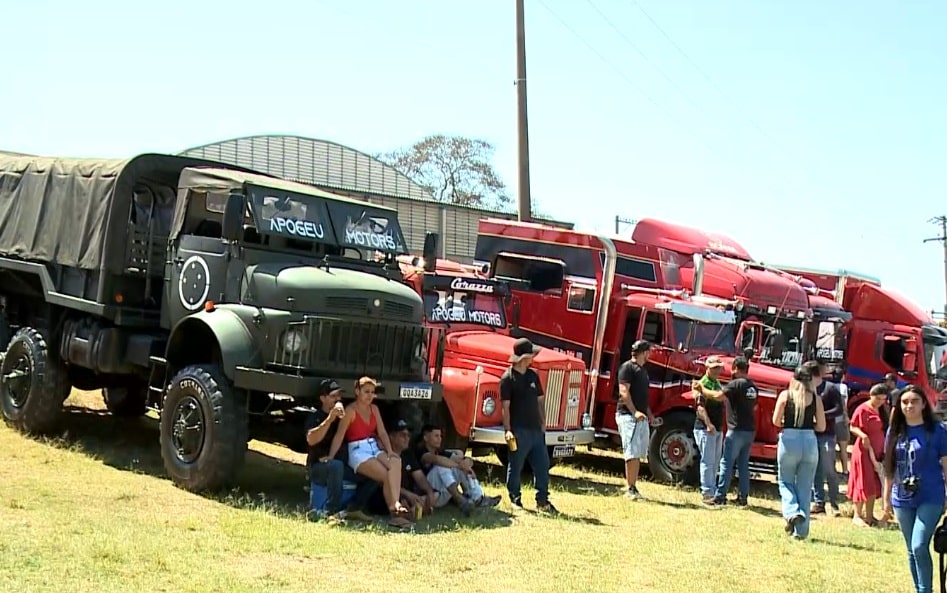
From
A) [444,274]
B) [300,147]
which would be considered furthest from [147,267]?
[300,147]

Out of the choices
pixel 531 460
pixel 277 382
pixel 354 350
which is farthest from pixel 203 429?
pixel 531 460

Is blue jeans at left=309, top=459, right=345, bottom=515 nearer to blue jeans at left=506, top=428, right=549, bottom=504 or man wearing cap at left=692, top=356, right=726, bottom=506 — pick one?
blue jeans at left=506, top=428, right=549, bottom=504

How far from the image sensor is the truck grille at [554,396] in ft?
41.0

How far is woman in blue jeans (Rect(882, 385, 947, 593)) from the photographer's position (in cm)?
701

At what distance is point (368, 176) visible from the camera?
114 ft

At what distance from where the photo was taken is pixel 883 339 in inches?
A: 774

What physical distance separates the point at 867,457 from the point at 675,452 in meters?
2.94

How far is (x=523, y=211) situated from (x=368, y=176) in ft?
54.5

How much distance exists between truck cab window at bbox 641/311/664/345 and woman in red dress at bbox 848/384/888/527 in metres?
3.24

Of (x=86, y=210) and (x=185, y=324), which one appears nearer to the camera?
(x=185, y=324)

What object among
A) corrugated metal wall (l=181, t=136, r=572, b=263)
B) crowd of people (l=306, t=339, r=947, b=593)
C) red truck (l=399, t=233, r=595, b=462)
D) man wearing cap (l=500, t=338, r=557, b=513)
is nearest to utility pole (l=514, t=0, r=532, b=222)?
red truck (l=399, t=233, r=595, b=462)

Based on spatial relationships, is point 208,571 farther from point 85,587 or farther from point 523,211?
point 523,211

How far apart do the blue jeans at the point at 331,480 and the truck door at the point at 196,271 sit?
214 cm

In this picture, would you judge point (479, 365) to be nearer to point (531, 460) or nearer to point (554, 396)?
point (554, 396)
